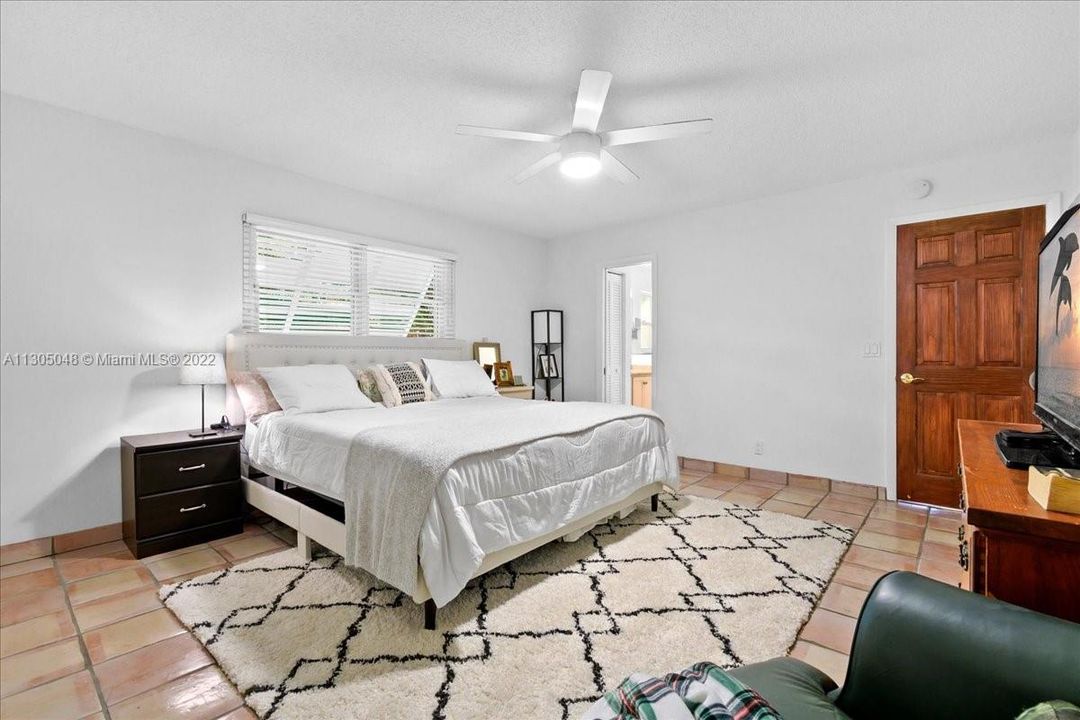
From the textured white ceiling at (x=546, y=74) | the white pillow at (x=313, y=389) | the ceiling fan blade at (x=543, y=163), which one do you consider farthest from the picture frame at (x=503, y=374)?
the ceiling fan blade at (x=543, y=163)

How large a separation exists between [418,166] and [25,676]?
10.8ft

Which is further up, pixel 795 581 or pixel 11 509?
pixel 11 509

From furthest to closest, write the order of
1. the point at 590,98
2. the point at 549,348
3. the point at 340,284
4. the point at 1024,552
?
the point at 549,348, the point at 340,284, the point at 590,98, the point at 1024,552

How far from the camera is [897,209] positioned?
366 centimetres

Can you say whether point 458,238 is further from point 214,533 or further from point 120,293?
point 214,533

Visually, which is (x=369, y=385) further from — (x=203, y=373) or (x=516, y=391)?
(x=516, y=391)

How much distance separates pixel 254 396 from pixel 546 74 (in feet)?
8.71

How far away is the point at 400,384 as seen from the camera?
12.5 feet

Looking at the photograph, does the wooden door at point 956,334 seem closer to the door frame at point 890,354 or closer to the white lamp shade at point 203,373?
the door frame at point 890,354

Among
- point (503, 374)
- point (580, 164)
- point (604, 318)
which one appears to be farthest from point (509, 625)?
point (604, 318)

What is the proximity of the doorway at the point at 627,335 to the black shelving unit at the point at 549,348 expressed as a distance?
0.55m

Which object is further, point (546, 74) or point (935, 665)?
point (546, 74)

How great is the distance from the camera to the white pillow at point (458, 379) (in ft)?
13.5

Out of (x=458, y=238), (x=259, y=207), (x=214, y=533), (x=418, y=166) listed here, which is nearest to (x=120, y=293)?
(x=259, y=207)
